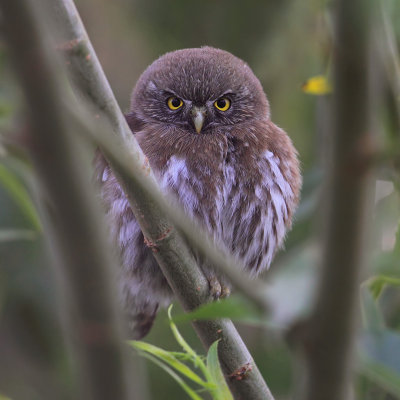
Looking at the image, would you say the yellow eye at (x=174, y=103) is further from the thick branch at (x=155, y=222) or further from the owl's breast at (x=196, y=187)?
the thick branch at (x=155, y=222)

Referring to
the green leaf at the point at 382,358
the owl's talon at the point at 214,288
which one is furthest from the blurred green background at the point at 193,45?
the green leaf at the point at 382,358

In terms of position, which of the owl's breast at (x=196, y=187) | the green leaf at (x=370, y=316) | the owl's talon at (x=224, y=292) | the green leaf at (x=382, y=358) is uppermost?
the owl's breast at (x=196, y=187)

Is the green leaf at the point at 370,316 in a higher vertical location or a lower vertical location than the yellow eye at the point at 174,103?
lower

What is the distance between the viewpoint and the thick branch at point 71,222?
1.23 meters

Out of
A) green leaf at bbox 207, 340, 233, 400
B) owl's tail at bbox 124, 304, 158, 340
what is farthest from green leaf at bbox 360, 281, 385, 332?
owl's tail at bbox 124, 304, 158, 340

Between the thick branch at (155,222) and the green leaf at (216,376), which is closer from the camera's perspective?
the thick branch at (155,222)

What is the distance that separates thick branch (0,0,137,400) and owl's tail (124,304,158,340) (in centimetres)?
287

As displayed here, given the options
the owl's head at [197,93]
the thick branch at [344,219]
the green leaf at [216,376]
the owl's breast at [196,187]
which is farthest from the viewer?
the owl's head at [197,93]

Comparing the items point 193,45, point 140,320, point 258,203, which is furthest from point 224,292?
point 193,45

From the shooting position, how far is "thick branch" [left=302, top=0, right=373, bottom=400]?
1.20 metres

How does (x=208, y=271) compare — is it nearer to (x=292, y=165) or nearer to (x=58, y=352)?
(x=292, y=165)

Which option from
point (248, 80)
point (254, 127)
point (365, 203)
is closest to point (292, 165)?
point (254, 127)

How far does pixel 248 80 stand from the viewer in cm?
441

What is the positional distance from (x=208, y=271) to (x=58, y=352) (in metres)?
2.55
